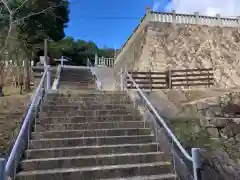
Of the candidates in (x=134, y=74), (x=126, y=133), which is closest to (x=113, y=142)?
(x=126, y=133)

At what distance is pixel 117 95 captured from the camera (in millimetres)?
6945

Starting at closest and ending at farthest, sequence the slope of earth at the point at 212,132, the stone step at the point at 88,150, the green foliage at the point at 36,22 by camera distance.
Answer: the stone step at the point at 88,150 → the slope of earth at the point at 212,132 → the green foliage at the point at 36,22

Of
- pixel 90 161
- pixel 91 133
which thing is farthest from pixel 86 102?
pixel 90 161

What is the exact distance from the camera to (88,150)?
453 centimetres

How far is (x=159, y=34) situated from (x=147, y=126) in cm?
1022

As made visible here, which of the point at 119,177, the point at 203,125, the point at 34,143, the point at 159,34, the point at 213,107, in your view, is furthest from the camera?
the point at 159,34

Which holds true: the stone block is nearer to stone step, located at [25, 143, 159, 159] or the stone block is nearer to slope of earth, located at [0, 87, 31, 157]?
stone step, located at [25, 143, 159, 159]

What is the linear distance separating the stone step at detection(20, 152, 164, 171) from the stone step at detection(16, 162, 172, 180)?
14 centimetres

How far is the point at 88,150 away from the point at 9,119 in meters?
2.46

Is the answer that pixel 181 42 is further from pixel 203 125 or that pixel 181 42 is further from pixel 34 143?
pixel 34 143

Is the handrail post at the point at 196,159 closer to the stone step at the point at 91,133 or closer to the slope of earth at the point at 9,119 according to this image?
the stone step at the point at 91,133

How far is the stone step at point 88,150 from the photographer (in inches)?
169

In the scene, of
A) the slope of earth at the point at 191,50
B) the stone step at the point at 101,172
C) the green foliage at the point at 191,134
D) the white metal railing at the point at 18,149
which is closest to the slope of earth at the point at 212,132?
the green foliage at the point at 191,134

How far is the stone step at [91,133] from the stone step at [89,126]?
8.2 inches
